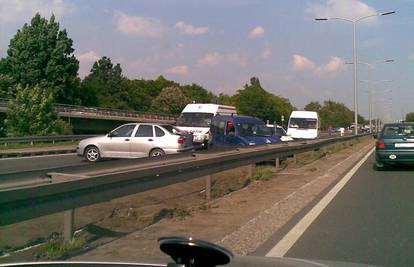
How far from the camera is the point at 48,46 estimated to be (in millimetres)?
86375

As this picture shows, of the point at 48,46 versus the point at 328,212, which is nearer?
the point at 328,212

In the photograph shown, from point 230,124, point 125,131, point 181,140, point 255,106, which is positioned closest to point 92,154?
point 125,131

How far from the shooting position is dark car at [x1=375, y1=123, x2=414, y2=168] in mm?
19766

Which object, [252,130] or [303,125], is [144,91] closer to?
[303,125]

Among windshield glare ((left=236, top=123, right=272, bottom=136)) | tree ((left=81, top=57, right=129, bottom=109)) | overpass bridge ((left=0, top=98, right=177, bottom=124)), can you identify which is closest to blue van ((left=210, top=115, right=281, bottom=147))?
windshield glare ((left=236, top=123, right=272, bottom=136))

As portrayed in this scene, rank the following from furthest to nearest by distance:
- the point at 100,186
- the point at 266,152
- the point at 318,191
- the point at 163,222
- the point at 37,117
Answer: the point at 37,117
the point at 266,152
the point at 318,191
the point at 163,222
the point at 100,186

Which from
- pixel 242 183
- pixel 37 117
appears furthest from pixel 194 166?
pixel 37 117

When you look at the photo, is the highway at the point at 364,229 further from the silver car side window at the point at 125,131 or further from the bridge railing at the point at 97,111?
the bridge railing at the point at 97,111

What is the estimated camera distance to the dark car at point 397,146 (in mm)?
19766

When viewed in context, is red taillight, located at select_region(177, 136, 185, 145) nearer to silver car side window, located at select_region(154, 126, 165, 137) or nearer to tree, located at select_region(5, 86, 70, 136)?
silver car side window, located at select_region(154, 126, 165, 137)

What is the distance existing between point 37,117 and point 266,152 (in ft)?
133

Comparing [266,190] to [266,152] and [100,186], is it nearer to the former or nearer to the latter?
[266,152]

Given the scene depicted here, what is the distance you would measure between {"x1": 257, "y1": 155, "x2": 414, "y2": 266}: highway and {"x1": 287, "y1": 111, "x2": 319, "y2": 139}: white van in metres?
32.9

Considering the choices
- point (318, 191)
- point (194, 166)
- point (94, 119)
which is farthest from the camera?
point (94, 119)
